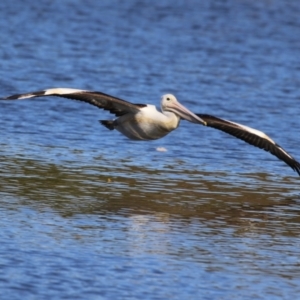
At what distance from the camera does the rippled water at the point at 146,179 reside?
807cm

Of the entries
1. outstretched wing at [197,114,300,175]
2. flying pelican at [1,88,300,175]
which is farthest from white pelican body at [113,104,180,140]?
outstretched wing at [197,114,300,175]

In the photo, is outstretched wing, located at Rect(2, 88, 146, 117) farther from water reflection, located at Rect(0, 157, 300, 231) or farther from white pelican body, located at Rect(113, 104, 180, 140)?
water reflection, located at Rect(0, 157, 300, 231)

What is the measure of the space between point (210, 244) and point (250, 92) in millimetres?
8183

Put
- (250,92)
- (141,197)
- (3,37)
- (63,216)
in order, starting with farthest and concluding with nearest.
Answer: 1. (3,37)
2. (250,92)
3. (141,197)
4. (63,216)

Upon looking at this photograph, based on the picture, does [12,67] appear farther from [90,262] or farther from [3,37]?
[90,262]

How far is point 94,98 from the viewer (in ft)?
34.4

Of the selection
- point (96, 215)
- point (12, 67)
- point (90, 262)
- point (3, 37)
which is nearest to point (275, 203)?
point (96, 215)

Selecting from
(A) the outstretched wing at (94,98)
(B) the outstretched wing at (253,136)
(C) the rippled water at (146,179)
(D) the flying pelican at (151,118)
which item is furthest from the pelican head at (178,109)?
(C) the rippled water at (146,179)

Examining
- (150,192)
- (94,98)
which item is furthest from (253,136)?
(94,98)

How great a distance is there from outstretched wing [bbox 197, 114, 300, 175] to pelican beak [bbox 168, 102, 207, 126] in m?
0.34

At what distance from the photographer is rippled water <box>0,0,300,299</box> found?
8.07m

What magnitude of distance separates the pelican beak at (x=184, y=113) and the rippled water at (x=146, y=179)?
706 millimetres

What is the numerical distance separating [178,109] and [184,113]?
8 cm

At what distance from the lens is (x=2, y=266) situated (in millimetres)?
8016
